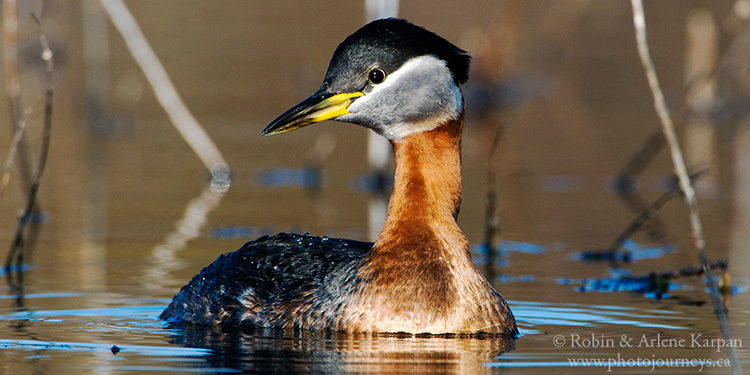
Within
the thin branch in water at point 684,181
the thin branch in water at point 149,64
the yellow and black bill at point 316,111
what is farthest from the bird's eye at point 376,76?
the thin branch in water at point 149,64

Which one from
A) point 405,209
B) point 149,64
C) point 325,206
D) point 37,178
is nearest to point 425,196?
point 405,209

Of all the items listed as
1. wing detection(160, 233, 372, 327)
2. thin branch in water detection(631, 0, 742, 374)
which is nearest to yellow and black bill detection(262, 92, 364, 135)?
wing detection(160, 233, 372, 327)

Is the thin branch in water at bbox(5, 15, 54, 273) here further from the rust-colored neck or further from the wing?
the rust-colored neck

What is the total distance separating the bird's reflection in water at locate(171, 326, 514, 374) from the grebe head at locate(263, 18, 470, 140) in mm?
1421

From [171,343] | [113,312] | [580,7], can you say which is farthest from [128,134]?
[580,7]

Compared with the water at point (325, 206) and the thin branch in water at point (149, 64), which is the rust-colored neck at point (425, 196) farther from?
the thin branch in water at point (149, 64)

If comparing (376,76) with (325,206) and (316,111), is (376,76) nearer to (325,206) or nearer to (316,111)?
(316,111)

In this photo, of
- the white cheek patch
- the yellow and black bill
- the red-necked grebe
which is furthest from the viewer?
the white cheek patch

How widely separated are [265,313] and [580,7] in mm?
24525

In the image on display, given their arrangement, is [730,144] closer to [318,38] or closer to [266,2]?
[318,38]

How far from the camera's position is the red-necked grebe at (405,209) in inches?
343

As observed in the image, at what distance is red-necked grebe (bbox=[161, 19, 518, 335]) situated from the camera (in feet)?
28.6

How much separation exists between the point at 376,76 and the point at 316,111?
481 millimetres

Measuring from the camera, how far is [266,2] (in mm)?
42281
